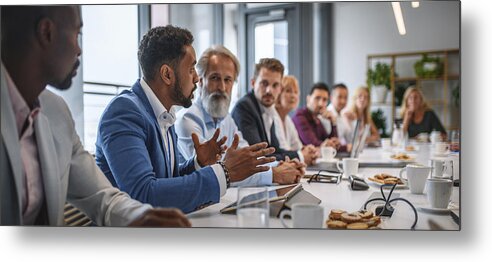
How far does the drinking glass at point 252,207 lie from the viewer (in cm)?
161

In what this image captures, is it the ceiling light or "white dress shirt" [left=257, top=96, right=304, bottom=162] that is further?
"white dress shirt" [left=257, top=96, right=304, bottom=162]

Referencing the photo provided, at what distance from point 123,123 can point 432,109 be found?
1.83 meters

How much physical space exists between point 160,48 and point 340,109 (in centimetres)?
234

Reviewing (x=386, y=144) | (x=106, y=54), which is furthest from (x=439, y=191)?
(x=386, y=144)

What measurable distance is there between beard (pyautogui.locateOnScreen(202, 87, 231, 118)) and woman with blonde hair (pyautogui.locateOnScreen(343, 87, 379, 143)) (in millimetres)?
1918

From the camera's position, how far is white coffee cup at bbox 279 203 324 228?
64.8 inches

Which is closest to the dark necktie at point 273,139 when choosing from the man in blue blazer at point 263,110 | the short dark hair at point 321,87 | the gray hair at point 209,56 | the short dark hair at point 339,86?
the man in blue blazer at point 263,110

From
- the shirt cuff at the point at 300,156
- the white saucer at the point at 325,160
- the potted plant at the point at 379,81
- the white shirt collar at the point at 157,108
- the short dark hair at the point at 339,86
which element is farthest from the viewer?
the short dark hair at the point at 339,86

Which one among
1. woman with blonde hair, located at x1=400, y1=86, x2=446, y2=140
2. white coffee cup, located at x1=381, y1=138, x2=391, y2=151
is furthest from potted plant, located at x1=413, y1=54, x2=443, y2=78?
white coffee cup, located at x1=381, y1=138, x2=391, y2=151

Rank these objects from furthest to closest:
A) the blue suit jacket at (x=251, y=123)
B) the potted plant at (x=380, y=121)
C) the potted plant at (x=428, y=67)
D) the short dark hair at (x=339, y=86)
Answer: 1. the short dark hair at (x=339, y=86)
2. the potted plant at (x=380, y=121)
3. the potted plant at (x=428, y=67)
4. the blue suit jacket at (x=251, y=123)

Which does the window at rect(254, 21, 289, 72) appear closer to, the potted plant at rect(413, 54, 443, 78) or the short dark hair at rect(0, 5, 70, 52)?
the short dark hair at rect(0, 5, 70, 52)

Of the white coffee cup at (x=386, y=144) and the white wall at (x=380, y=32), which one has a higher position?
the white wall at (x=380, y=32)

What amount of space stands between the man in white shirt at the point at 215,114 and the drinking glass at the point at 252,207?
134 millimetres

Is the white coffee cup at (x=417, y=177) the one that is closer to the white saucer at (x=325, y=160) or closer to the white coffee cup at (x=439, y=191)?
the white coffee cup at (x=439, y=191)
